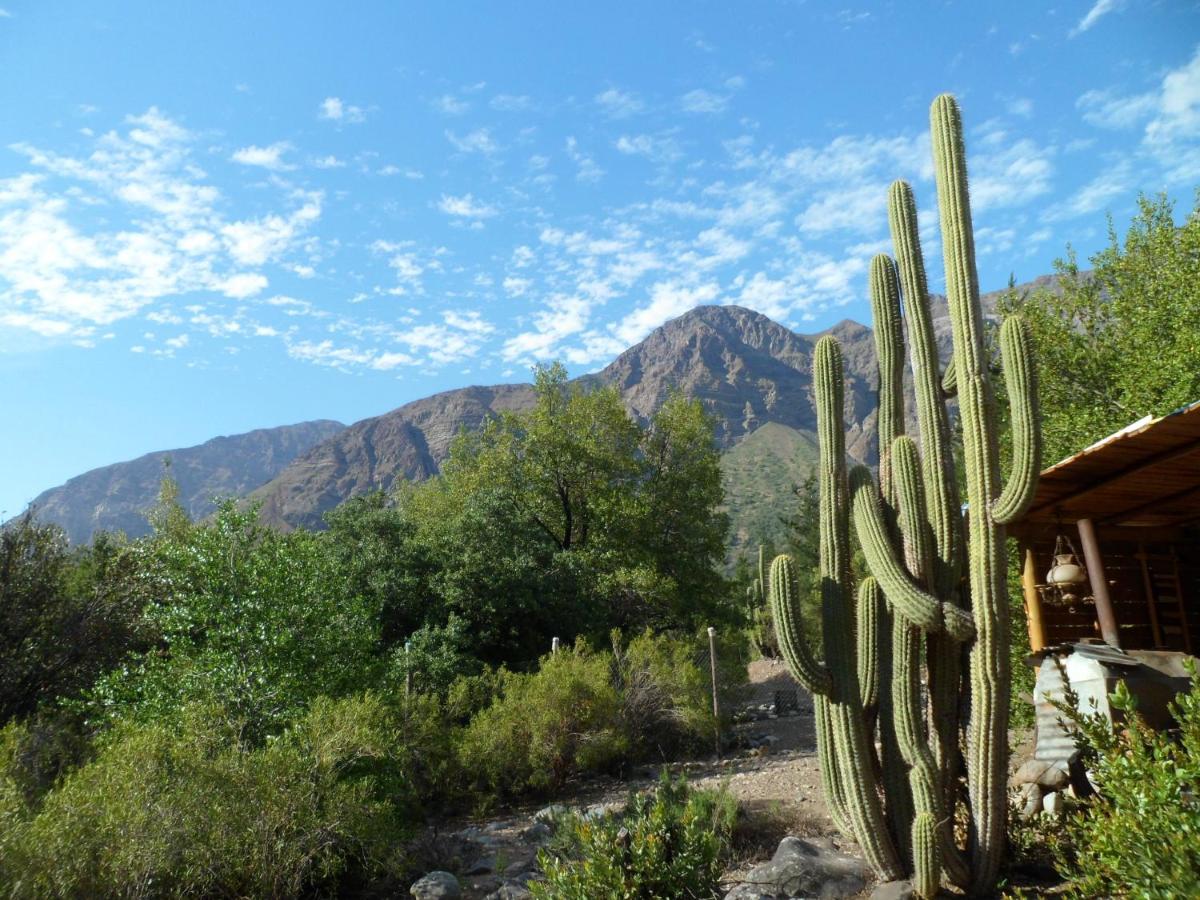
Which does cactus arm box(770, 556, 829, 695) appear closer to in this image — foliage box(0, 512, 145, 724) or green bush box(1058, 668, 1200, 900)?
green bush box(1058, 668, 1200, 900)

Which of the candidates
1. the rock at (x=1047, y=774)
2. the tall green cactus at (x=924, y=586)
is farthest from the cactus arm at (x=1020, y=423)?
the rock at (x=1047, y=774)

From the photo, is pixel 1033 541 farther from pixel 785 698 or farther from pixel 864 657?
pixel 785 698

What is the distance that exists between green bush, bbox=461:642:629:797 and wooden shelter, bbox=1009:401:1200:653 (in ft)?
18.3

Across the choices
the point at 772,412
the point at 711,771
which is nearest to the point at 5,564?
the point at 711,771

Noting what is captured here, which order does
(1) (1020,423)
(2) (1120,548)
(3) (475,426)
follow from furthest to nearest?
(3) (475,426) < (2) (1120,548) < (1) (1020,423)

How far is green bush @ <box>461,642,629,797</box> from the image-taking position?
33.1 ft

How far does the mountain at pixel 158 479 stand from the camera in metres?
147

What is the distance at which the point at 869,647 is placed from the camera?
546 cm

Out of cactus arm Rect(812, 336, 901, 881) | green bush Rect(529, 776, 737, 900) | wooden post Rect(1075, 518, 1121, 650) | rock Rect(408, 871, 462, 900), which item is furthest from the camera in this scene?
wooden post Rect(1075, 518, 1121, 650)

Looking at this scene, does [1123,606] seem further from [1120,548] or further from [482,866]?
[482,866]

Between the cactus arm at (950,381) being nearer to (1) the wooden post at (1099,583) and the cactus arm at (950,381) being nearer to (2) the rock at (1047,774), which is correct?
(1) the wooden post at (1099,583)

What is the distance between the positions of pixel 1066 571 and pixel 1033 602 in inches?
37.8

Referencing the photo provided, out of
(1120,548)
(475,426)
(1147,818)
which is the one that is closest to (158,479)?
(475,426)

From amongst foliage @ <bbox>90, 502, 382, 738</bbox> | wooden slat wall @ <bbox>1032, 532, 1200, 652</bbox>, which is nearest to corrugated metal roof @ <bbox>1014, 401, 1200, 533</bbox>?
wooden slat wall @ <bbox>1032, 532, 1200, 652</bbox>
